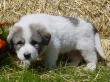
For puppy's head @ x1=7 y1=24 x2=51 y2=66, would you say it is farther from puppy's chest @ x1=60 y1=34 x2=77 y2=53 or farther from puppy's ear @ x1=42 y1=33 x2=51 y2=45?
puppy's chest @ x1=60 y1=34 x2=77 y2=53

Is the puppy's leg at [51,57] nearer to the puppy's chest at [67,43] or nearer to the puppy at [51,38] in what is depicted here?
the puppy at [51,38]

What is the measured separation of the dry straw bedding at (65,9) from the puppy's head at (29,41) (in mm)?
1788

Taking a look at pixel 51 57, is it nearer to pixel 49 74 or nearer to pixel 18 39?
pixel 49 74

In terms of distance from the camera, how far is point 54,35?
654cm

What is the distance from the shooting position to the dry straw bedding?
8.10 meters

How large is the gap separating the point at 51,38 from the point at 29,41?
1.39 feet

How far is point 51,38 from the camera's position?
255 inches

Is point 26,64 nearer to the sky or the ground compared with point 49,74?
nearer to the sky

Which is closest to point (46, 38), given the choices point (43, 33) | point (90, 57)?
point (43, 33)

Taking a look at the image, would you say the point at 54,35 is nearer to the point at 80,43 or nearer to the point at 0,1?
the point at 80,43

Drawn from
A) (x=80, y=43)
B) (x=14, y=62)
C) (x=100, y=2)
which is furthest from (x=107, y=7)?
(x=14, y=62)

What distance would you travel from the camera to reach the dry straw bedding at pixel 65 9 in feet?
26.6

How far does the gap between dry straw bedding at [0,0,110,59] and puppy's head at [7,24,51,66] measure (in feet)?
5.87

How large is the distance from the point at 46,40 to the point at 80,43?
0.84 metres
